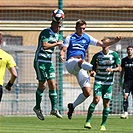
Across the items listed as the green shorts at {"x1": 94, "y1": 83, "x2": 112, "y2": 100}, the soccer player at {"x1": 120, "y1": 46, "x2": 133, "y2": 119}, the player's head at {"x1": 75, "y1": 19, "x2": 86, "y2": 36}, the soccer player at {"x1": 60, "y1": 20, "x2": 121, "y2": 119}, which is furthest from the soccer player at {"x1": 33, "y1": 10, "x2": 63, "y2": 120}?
the soccer player at {"x1": 120, "y1": 46, "x2": 133, "y2": 119}

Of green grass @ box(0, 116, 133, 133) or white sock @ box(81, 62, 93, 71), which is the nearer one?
green grass @ box(0, 116, 133, 133)

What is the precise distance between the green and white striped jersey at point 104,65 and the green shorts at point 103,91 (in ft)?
0.31

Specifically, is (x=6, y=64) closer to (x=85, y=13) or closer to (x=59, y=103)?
(x=59, y=103)

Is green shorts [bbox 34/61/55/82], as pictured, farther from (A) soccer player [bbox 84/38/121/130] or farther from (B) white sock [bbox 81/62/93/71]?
(B) white sock [bbox 81/62/93/71]

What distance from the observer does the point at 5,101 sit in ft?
87.8

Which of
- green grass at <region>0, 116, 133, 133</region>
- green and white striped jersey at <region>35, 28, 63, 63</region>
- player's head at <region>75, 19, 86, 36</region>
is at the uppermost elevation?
player's head at <region>75, 19, 86, 36</region>

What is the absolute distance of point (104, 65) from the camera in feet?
59.9

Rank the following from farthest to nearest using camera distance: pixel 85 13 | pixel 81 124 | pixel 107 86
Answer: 1. pixel 85 13
2. pixel 81 124
3. pixel 107 86

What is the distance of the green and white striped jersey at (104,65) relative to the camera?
1788 centimetres

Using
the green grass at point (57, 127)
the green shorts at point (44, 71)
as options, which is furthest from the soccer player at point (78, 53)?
the green grass at point (57, 127)

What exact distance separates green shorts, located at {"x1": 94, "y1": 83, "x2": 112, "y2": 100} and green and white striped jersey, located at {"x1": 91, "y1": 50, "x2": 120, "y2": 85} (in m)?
0.09

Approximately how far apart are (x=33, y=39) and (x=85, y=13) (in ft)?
11.5

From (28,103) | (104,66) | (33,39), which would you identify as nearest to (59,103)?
(28,103)

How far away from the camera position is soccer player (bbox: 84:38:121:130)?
57.5ft
